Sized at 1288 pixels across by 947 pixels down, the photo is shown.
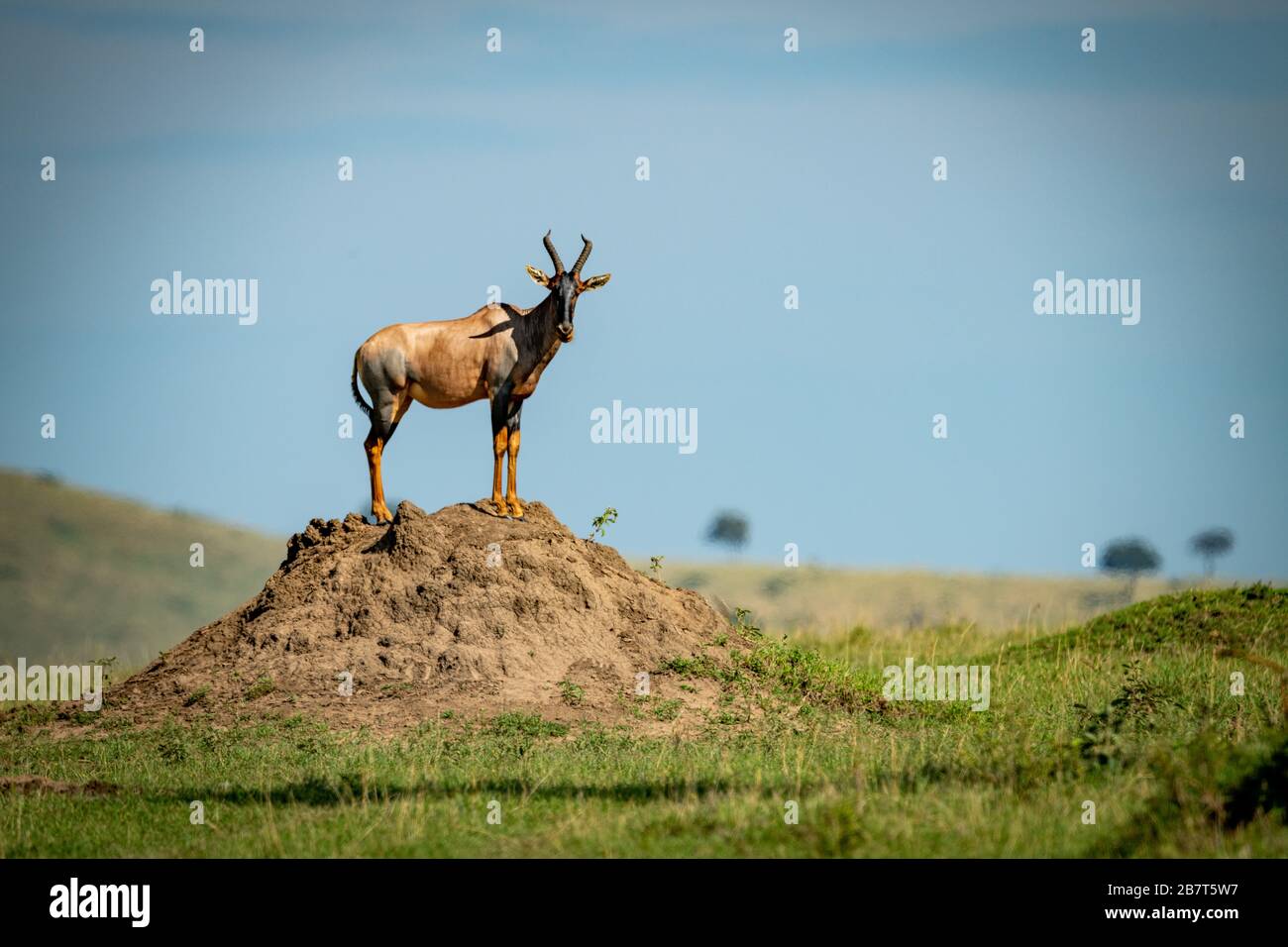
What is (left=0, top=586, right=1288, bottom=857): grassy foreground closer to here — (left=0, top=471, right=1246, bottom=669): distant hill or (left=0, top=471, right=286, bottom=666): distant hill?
(left=0, top=471, right=1246, bottom=669): distant hill

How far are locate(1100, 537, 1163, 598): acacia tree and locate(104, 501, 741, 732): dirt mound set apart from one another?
50866 mm

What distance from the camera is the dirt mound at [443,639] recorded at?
18938 mm

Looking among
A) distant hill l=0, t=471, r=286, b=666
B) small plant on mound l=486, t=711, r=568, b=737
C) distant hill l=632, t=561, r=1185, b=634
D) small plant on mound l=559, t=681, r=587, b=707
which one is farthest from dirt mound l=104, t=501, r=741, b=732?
→ distant hill l=0, t=471, r=286, b=666

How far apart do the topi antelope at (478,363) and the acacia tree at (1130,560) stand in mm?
51480

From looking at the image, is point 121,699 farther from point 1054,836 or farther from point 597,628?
point 1054,836

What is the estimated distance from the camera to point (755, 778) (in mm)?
15234

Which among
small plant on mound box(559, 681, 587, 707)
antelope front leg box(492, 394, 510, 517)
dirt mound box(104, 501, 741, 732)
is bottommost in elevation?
small plant on mound box(559, 681, 587, 707)

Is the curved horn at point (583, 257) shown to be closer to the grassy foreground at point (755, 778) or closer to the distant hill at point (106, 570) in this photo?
the grassy foreground at point (755, 778)

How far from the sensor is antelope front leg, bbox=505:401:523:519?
20062mm

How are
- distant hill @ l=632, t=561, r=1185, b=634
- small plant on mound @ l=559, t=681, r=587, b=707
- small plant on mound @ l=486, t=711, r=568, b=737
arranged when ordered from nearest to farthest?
small plant on mound @ l=486, t=711, r=568, b=737 < small plant on mound @ l=559, t=681, r=587, b=707 < distant hill @ l=632, t=561, r=1185, b=634

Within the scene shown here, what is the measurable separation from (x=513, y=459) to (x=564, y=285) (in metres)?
2.04

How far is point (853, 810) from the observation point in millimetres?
12805

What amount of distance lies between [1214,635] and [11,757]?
1441 cm
